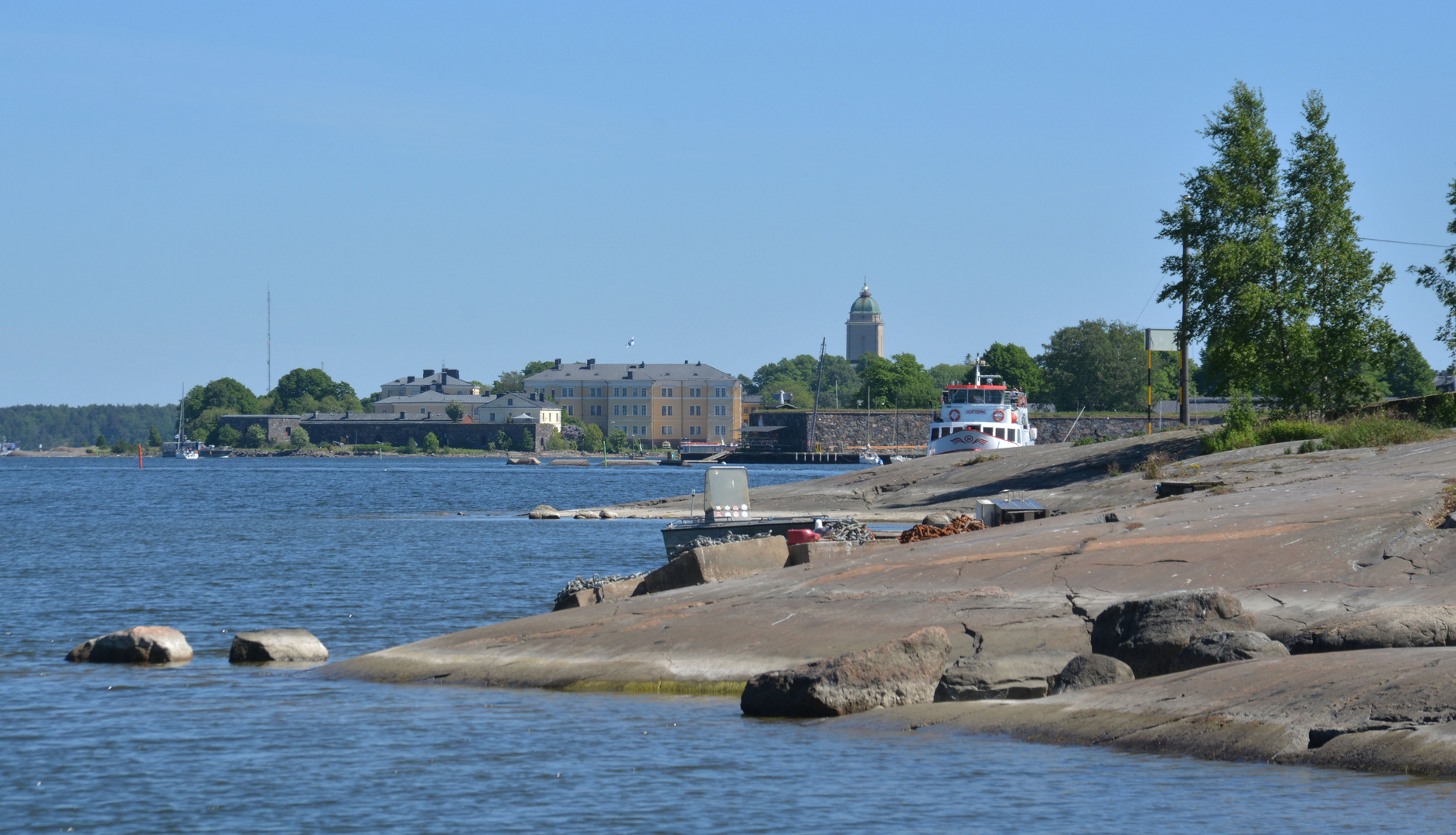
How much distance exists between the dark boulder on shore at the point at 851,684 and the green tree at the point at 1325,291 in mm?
29575

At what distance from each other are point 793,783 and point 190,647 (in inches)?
458

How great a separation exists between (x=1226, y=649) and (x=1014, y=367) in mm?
152594

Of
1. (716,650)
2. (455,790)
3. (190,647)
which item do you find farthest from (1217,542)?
(190,647)

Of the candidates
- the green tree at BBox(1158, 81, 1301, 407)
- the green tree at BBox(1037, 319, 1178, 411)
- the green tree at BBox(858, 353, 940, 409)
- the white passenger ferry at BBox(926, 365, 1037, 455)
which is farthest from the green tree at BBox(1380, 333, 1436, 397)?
the green tree at BBox(1158, 81, 1301, 407)

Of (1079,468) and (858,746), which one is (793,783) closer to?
(858,746)

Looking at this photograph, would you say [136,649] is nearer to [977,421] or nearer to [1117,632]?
[1117,632]

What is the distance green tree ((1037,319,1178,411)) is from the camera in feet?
536

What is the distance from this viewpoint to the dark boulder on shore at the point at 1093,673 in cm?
1426

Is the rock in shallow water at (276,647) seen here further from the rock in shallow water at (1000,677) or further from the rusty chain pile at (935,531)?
the rusty chain pile at (935,531)

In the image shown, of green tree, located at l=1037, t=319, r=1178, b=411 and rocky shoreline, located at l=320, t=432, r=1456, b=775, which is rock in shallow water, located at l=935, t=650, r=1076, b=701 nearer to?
rocky shoreline, located at l=320, t=432, r=1456, b=775

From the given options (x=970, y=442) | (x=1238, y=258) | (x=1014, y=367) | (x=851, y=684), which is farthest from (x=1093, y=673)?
(x=1014, y=367)

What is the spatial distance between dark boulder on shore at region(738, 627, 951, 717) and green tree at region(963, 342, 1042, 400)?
487ft

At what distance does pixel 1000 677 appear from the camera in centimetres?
1477

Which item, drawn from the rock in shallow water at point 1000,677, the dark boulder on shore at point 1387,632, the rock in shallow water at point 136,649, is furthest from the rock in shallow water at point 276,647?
the dark boulder on shore at point 1387,632
